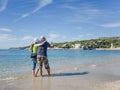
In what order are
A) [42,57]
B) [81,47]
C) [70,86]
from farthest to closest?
[81,47] < [42,57] < [70,86]

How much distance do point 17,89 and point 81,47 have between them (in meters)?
169

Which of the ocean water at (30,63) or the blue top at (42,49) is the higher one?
the blue top at (42,49)

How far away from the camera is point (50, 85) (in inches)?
468

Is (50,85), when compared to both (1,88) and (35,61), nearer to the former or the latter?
(1,88)

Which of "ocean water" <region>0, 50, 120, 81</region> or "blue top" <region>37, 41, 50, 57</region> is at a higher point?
"blue top" <region>37, 41, 50, 57</region>

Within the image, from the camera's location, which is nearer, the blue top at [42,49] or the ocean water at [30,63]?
the blue top at [42,49]

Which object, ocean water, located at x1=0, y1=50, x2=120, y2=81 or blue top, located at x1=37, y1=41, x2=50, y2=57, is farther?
ocean water, located at x1=0, y1=50, x2=120, y2=81

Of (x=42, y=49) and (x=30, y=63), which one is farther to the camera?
(x=30, y=63)

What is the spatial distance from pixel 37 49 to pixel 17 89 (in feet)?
14.9

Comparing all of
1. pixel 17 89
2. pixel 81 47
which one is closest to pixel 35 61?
pixel 17 89

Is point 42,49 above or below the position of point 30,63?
above

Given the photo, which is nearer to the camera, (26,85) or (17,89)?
(17,89)

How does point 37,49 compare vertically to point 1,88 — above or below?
above

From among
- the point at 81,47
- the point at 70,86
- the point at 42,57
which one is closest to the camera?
the point at 70,86
